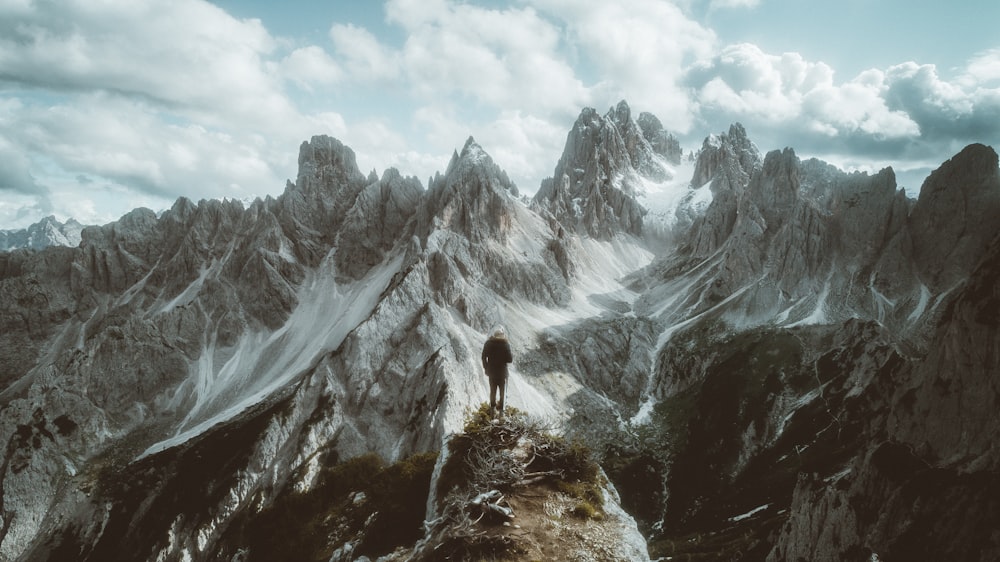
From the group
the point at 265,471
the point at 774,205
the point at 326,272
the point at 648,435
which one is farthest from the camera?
the point at 774,205

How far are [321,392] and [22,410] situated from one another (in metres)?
62.9

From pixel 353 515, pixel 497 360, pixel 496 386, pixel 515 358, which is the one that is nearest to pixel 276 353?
pixel 515 358

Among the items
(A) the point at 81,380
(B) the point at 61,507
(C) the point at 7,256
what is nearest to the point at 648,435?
(B) the point at 61,507

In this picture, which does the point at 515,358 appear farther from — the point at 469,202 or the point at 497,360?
the point at 497,360

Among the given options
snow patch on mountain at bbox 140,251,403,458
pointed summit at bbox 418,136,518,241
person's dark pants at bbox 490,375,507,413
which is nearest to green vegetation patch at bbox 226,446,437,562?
person's dark pants at bbox 490,375,507,413

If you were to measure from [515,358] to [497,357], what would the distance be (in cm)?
9154

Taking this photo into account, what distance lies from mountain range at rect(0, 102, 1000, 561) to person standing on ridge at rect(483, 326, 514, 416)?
164 inches

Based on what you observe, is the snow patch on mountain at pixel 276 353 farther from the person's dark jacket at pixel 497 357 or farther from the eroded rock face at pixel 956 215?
the eroded rock face at pixel 956 215

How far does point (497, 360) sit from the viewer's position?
17.4m

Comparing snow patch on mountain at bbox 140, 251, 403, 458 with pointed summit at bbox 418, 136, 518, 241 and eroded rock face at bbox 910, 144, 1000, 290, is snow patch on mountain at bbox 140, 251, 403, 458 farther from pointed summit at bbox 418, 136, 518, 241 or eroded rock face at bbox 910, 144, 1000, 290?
eroded rock face at bbox 910, 144, 1000, 290

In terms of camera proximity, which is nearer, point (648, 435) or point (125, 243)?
point (648, 435)

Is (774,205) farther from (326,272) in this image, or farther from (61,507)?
(61,507)

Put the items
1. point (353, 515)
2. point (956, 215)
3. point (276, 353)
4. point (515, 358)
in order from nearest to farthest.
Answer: point (353, 515)
point (515, 358)
point (956, 215)
point (276, 353)

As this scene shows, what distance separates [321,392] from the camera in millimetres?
91312
